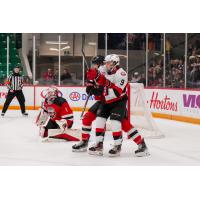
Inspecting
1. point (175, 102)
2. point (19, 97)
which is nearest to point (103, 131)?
point (175, 102)

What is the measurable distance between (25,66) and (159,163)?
10.3m

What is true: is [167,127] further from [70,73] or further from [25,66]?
[25,66]

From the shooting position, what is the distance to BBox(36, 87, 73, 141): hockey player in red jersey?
5.91m

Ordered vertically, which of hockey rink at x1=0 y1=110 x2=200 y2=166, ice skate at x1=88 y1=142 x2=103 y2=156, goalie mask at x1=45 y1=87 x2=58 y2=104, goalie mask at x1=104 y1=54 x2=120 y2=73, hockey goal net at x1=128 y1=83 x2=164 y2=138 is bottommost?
hockey rink at x1=0 y1=110 x2=200 y2=166

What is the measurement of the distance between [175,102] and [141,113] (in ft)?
8.89

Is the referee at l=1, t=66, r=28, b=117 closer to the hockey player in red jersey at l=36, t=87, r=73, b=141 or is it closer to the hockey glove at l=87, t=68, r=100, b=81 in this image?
the hockey player in red jersey at l=36, t=87, r=73, b=141

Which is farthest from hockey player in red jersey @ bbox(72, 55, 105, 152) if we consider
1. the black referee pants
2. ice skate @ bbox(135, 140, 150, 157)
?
the black referee pants

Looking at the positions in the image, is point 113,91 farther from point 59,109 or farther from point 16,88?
point 16,88

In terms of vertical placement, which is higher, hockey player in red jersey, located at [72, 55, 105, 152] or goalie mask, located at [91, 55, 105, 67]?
goalie mask, located at [91, 55, 105, 67]

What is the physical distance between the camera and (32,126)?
26.3ft

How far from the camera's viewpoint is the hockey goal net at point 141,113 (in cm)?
669

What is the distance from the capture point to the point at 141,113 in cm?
696

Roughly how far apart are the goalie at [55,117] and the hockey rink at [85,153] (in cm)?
12

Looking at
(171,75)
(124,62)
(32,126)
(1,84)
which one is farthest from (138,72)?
(32,126)
